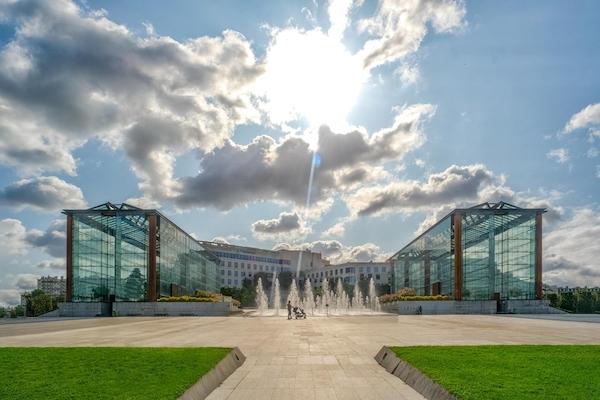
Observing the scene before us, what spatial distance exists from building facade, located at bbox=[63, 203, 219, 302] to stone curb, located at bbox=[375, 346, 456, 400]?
165ft

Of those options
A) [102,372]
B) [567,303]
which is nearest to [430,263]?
[567,303]

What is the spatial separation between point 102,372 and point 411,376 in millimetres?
7716

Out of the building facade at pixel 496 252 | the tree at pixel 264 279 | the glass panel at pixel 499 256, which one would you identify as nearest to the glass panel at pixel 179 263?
the building facade at pixel 496 252

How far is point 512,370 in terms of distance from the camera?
12523mm

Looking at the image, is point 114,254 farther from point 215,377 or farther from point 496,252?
point 215,377

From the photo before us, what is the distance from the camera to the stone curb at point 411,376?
36.7ft

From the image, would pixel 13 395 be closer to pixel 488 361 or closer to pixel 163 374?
pixel 163 374

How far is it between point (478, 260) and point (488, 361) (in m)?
53.6

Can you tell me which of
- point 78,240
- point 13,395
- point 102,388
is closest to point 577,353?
point 102,388

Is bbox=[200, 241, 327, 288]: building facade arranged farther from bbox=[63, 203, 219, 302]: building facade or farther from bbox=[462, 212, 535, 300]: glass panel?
bbox=[462, 212, 535, 300]: glass panel

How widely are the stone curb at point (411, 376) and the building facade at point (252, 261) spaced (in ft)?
447

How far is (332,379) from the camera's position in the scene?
555 inches

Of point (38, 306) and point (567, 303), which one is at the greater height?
point (567, 303)

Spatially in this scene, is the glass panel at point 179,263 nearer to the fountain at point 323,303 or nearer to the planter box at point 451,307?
the fountain at point 323,303
